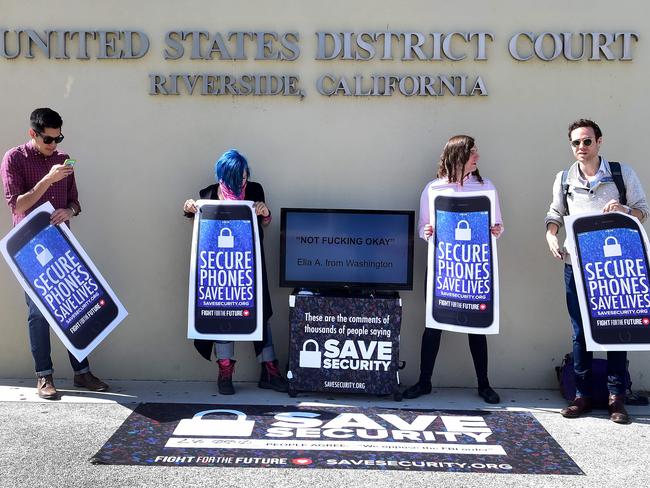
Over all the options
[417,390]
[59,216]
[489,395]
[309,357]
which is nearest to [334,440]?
[309,357]

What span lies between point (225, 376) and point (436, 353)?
1.50 meters

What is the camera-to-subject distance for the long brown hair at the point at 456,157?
512cm

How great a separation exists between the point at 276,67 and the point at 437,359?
2466mm

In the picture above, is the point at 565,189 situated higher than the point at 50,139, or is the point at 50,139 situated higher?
the point at 50,139

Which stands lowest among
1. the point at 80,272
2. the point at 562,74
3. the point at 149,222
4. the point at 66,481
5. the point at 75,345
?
the point at 66,481

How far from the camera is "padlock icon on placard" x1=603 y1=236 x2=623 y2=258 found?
4.84 meters

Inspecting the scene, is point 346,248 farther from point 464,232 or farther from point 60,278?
point 60,278

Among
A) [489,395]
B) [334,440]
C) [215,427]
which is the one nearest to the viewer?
[334,440]

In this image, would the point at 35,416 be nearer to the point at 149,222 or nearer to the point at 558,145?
the point at 149,222

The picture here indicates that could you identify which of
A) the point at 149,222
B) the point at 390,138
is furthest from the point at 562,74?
the point at 149,222

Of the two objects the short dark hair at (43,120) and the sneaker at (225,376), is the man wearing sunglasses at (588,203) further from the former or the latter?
the short dark hair at (43,120)

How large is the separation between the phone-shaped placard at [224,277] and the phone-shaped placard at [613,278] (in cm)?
215

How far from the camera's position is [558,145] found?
5.51m

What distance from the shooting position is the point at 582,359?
4977mm
